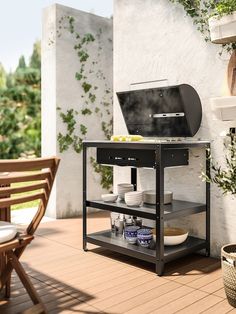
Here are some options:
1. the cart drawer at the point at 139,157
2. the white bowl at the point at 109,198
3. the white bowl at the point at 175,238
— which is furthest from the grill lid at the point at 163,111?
the white bowl at the point at 175,238

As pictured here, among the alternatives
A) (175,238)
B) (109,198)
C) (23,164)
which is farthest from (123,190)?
(23,164)

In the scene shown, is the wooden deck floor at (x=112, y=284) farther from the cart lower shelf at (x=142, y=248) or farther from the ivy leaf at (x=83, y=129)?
the ivy leaf at (x=83, y=129)

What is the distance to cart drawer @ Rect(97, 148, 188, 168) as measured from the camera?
2.89m

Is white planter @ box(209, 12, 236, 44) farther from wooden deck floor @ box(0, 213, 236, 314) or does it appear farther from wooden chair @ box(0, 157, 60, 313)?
wooden deck floor @ box(0, 213, 236, 314)

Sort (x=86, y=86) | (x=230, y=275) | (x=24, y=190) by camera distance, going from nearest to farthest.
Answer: (x=24, y=190) < (x=230, y=275) < (x=86, y=86)

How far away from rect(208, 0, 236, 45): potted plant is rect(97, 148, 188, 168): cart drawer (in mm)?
891

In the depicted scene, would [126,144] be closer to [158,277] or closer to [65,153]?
[158,277]

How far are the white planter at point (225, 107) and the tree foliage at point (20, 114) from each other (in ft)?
25.1

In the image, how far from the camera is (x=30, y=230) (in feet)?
6.68

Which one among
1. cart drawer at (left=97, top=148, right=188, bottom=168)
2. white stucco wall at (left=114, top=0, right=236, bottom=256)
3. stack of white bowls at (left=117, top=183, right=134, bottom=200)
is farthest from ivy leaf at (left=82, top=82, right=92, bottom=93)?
stack of white bowls at (left=117, top=183, right=134, bottom=200)

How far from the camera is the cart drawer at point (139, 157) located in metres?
2.89

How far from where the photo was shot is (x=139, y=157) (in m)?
2.98

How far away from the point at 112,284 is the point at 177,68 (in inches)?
74.8

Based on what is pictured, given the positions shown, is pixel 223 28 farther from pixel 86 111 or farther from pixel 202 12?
pixel 86 111
